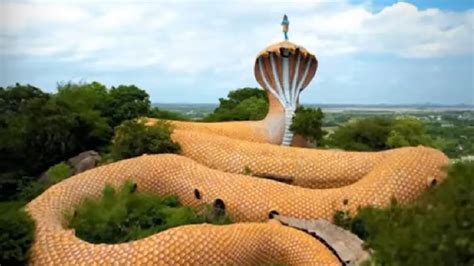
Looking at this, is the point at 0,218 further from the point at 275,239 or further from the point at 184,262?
the point at 275,239

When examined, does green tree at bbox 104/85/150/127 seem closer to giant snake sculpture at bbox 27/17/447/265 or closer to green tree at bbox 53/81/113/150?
green tree at bbox 53/81/113/150

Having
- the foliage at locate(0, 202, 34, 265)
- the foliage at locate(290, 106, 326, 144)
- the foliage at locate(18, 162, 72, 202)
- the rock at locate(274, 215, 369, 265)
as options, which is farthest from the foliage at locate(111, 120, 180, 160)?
the foliage at locate(0, 202, 34, 265)

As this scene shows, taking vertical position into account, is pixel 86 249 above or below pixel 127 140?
below

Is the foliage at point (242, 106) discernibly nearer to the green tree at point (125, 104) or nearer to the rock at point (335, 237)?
the green tree at point (125, 104)

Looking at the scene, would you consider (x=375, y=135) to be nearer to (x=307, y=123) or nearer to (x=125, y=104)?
(x=307, y=123)

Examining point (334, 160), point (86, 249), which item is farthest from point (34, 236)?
point (334, 160)

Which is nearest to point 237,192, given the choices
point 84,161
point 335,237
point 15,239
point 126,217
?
point 126,217
